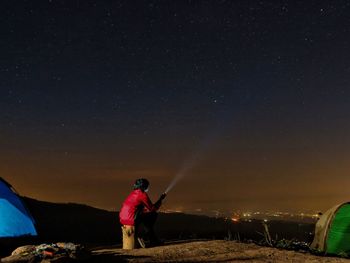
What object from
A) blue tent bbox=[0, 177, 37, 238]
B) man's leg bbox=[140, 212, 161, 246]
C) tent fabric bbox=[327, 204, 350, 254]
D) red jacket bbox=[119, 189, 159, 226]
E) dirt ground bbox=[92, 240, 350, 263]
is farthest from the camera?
blue tent bbox=[0, 177, 37, 238]

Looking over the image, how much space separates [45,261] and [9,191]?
5724mm

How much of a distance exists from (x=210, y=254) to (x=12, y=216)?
5.84m

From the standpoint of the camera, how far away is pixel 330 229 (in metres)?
12.3

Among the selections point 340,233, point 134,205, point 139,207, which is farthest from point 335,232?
point 134,205

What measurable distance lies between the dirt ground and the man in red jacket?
84 cm

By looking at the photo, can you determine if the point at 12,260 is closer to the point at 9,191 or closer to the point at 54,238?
the point at 9,191

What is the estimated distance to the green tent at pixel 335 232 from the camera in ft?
39.2

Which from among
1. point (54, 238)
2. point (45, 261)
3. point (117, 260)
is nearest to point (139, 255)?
point (117, 260)

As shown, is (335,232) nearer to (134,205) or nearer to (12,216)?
(134,205)

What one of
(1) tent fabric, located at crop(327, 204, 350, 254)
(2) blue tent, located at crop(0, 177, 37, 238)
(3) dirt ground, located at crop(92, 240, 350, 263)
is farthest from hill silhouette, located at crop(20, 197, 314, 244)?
(3) dirt ground, located at crop(92, 240, 350, 263)

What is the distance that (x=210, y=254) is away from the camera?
994 centimetres

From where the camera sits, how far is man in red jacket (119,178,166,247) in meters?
11.5

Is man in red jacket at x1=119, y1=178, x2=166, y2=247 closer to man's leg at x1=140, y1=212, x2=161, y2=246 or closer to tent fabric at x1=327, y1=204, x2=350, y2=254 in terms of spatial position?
man's leg at x1=140, y1=212, x2=161, y2=246

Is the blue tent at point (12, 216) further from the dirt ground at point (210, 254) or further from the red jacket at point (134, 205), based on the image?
the dirt ground at point (210, 254)
